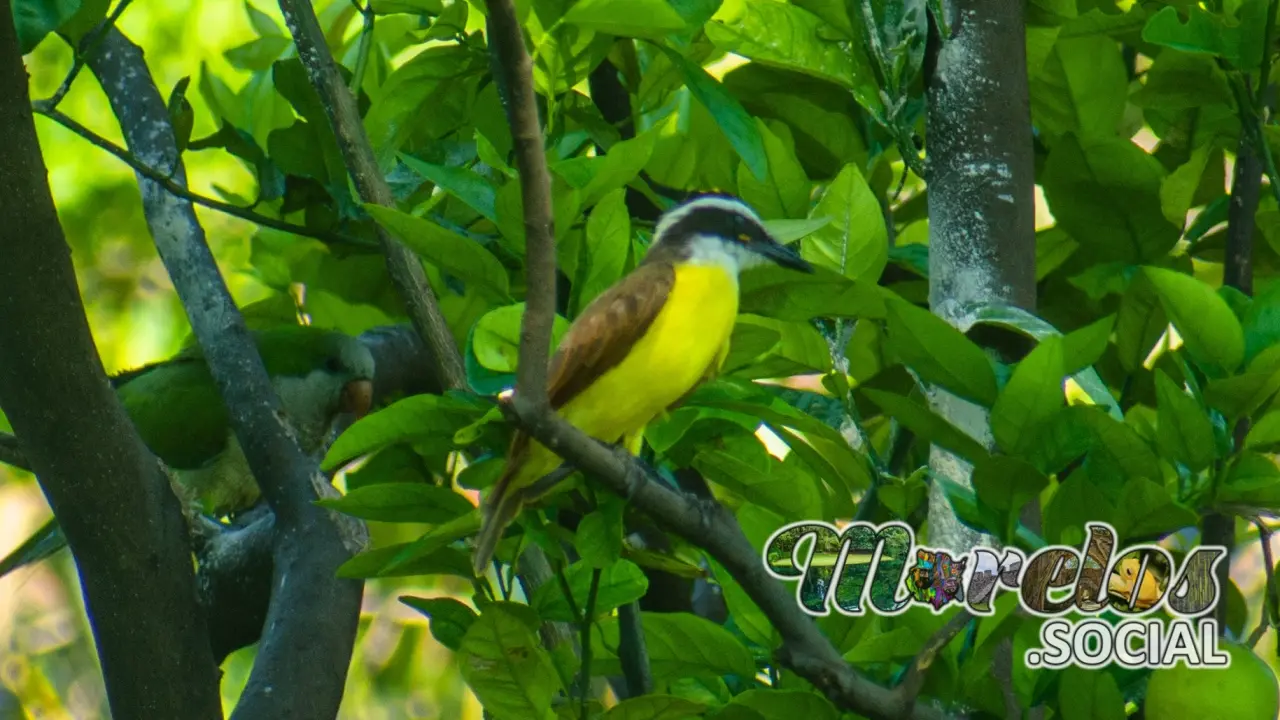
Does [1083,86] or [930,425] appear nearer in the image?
[930,425]

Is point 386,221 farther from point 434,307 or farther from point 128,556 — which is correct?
point 128,556

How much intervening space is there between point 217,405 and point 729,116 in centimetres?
211

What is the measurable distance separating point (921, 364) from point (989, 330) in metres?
0.37

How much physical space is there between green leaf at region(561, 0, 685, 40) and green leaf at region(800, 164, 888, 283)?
10.8 inches

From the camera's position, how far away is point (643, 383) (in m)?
1.50

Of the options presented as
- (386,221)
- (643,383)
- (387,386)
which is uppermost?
(386,221)

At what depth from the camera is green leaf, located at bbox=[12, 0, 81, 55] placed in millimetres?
1454

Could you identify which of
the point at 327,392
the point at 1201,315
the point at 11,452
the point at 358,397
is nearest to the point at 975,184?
the point at 1201,315

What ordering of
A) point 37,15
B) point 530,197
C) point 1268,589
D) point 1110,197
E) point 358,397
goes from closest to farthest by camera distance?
point 530,197 < point 1268,589 < point 37,15 < point 1110,197 < point 358,397

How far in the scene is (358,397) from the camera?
3088 mm

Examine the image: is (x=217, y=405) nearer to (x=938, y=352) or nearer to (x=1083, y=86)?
(x=1083, y=86)

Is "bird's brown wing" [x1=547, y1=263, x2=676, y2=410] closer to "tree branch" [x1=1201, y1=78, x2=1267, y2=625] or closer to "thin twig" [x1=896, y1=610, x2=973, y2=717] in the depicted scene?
"thin twig" [x1=896, y1=610, x2=973, y2=717]

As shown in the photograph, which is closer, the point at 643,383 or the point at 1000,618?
the point at 1000,618

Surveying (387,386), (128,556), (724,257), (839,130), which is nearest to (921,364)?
(724,257)
